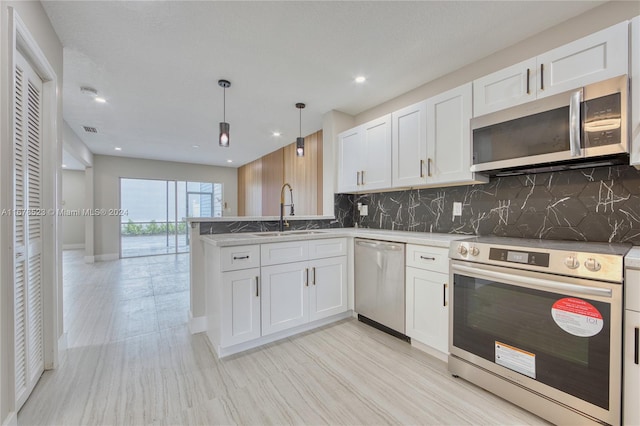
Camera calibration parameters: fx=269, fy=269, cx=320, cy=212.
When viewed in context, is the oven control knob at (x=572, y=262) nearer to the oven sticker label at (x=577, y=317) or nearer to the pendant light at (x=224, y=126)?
the oven sticker label at (x=577, y=317)

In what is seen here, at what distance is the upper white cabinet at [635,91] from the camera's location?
1464mm

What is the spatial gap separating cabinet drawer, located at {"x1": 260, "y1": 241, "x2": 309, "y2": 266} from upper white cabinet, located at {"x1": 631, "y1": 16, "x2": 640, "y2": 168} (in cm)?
227

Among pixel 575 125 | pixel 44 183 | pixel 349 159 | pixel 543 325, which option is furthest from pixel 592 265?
pixel 44 183

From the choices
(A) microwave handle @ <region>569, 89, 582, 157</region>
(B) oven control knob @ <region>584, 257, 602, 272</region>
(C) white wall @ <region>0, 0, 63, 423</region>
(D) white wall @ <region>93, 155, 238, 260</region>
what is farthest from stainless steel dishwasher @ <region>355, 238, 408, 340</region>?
(D) white wall @ <region>93, 155, 238, 260</region>

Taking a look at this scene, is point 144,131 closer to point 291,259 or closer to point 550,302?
point 291,259

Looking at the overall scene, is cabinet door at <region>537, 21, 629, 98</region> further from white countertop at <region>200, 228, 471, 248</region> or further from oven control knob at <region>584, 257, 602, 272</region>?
white countertop at <region>200, 228, 471, 248</region>

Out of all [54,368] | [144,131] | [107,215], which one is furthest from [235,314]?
[107,215]

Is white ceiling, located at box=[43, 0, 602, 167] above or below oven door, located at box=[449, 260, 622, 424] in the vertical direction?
above

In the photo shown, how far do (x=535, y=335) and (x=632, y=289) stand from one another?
19.6 inches

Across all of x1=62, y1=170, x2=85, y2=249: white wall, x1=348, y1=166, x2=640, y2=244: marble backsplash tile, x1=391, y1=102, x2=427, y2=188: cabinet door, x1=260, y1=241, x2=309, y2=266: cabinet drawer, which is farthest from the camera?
x1=62, y1=170, x2=85, y2=249: white wall

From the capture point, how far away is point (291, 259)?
2498 mm

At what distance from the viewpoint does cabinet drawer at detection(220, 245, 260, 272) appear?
2.14 metres

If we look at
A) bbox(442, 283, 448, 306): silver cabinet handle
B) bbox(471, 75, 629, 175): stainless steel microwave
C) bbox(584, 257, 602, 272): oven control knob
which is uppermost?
bbox(471, 75, 629, 175): stainless steel microwave

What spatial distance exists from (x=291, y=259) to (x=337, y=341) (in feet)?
2.79
